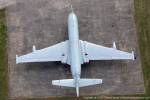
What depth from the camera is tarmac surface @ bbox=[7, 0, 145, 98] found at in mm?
43562

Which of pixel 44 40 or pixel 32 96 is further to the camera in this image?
pixel 44 40

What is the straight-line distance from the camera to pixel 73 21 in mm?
44844

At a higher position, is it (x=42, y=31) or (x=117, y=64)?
(x=42, y=31)

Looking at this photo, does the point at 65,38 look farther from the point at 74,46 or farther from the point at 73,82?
the point at 73,82

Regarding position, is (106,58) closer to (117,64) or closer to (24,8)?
(117,64)

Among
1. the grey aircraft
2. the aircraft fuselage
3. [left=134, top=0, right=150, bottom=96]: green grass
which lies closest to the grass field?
the grey aircraft

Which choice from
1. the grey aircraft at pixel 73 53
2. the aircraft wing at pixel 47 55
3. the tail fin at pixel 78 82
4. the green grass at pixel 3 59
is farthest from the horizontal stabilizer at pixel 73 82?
A: the green grass at pixel 3 59

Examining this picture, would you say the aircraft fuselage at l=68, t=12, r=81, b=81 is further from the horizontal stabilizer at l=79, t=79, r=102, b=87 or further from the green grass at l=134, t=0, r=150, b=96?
the green grass at l=134, t=0, r=150, b=96

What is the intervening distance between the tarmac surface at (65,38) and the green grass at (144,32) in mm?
556

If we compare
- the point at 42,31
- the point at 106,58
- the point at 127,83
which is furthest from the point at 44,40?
the point at 127,83

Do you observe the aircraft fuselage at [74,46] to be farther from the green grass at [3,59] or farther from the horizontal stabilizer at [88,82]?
the green grass at [3,59]

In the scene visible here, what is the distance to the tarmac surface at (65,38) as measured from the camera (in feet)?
143

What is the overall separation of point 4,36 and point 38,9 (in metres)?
5.20

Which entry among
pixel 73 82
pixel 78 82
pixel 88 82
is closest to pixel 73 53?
pixel 73 82
